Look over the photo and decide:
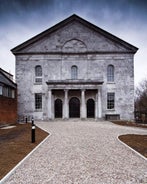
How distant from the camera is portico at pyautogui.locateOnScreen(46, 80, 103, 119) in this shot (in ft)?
96.0

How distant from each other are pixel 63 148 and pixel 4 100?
48.4 feet

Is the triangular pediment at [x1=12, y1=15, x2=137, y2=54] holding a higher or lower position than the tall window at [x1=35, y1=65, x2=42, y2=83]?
higher

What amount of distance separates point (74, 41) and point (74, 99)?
29.5 ft

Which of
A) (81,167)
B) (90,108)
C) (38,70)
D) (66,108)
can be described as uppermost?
(38,70)

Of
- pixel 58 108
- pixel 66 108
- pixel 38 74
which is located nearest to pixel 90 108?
pixel 66 108

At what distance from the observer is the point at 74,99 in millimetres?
31781

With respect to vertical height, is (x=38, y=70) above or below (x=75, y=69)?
below

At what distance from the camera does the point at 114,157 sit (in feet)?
26.9

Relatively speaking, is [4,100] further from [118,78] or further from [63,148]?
[118,78]

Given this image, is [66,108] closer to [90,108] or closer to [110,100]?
[90,108]

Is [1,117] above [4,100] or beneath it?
beneath

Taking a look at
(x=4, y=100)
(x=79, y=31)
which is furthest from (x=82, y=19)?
(x=4, y=100)

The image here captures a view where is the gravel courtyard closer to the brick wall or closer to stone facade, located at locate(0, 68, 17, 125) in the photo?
the brick wall

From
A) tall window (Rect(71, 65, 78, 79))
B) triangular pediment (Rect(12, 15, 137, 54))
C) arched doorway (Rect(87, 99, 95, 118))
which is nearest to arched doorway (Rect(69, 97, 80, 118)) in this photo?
arched doorway (Rect(87, 99, 95, 118))
